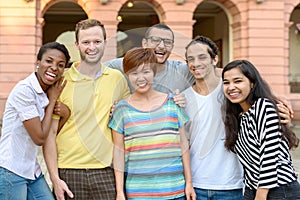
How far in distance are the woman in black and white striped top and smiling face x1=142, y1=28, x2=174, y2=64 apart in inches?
16.7

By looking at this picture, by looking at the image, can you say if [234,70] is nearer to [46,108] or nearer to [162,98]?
[162,98]

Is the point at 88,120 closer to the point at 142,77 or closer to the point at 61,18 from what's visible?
the point at 142,77

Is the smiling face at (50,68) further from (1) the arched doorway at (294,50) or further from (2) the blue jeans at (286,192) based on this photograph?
(1) the arched doorway at (294,50)

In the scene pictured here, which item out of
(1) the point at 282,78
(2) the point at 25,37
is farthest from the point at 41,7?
(1) the point at 282,78

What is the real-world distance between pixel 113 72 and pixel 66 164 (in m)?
0.70

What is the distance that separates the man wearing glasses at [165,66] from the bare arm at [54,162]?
754 mm

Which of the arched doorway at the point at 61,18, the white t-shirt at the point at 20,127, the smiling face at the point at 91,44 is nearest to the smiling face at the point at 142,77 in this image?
the smiling face at the point at 91,44

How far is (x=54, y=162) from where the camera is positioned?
2957 mm

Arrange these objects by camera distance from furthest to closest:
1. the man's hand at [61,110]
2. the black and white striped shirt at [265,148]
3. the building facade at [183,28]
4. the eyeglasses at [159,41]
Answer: the building facade at [183,28]
the eyeglasses at [159,41]
the man's hand at [61,110]
the black and white striped shirt at [265,148]

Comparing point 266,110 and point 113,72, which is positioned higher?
point 113,72

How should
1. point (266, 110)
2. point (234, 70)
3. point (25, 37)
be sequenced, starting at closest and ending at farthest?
point (266, 110) < point (234, 70) < point (25, 37)

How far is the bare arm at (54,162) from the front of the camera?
9.64ft

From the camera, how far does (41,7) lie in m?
14.7

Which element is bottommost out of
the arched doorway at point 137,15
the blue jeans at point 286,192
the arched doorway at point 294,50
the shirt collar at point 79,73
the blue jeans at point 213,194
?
the blue jeans at point 213,194
